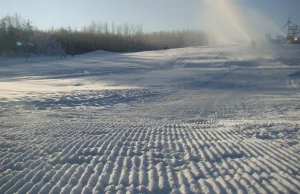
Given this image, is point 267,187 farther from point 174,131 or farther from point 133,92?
point 133,92

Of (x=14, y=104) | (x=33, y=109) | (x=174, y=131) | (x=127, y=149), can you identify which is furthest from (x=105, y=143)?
(x=14, y=104)

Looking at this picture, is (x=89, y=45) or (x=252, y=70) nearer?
(x=252, y=70)

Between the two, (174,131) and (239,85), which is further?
(239,85)

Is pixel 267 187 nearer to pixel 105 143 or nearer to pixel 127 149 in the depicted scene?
pixel 127 149

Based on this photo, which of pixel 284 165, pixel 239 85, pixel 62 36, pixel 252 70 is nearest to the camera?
pixel 284 165

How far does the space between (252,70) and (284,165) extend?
2881cm

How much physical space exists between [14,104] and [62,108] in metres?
1.96

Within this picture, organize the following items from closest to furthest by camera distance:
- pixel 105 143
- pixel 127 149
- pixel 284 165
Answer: pixel 284 165 → pixel 127 149 → pixel 105 143

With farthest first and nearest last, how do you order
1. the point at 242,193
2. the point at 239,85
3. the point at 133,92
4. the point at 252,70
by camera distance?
the point at 252,70 → the point at 239,85 → the point at 133,92 → the point at 242,193

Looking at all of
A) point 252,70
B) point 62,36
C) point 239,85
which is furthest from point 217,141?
point 62,36

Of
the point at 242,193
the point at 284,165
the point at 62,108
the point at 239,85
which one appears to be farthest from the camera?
the point at 239,85

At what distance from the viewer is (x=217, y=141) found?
276 inches

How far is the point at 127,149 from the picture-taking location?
626cm

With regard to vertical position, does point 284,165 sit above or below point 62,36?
below
